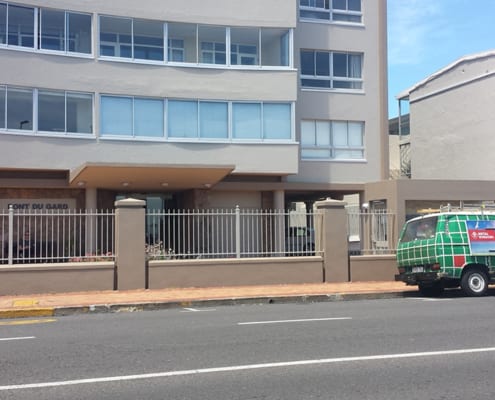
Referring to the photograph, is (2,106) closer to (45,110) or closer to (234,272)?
(45,110)

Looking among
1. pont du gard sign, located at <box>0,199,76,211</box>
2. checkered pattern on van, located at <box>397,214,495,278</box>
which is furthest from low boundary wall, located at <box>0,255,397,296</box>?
pont du gard sign, located at <box>0,199,76,211</box>

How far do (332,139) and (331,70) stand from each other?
2.83 m

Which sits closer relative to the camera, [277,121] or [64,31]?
[64,31]

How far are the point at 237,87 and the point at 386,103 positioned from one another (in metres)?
6.80

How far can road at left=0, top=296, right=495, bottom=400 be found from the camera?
19.1ft

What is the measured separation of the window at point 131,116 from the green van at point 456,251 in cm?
1043

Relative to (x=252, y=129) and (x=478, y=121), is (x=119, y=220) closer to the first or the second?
(x=252, y=129)

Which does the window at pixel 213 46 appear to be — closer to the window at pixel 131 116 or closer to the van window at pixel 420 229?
the window at pixel 131 116

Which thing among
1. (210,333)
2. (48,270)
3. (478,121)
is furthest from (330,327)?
(478,121)

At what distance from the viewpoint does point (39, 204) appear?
21297 mm

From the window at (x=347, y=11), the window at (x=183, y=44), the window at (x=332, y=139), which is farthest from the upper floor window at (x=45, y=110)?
the window at (x=347, y=11)

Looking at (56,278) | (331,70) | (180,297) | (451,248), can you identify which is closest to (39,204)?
(56,278)

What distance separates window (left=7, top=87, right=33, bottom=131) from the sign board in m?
14.1

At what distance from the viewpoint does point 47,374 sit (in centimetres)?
652
